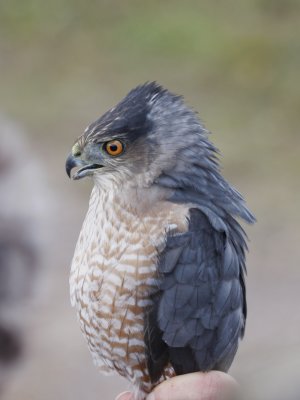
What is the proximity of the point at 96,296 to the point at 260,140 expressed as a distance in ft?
32.1

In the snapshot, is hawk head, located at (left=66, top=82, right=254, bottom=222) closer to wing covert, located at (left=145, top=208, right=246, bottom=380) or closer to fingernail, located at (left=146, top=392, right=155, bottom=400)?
wing covert, located at (left=145, top=208, right=246, bottom=380)

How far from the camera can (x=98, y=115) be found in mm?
13430

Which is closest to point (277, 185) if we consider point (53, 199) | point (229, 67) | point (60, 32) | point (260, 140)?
point (260, 140)

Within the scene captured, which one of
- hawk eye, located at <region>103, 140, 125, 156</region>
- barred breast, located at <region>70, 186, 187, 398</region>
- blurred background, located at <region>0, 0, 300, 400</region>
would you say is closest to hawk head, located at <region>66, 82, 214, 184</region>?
hawk eye, located at <region>103, 140, 125, 156</region>

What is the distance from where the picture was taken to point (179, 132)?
3.80 meters

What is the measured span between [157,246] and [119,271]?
0.56 feet

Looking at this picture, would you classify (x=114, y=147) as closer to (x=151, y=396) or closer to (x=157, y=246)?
(x=157, y=246)

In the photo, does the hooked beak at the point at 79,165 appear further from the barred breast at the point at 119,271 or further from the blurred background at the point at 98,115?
the blurred background at the point at 98,115

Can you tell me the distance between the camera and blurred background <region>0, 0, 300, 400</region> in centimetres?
795

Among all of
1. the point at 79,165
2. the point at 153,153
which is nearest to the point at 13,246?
the point at 79,165

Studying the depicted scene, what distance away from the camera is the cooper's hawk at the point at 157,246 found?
3.64 m

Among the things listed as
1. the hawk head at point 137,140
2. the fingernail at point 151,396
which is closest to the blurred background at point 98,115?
the fingernail at point 151,396

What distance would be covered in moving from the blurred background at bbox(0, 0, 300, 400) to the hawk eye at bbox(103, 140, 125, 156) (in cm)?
228

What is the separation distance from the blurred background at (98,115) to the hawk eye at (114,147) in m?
2.28
